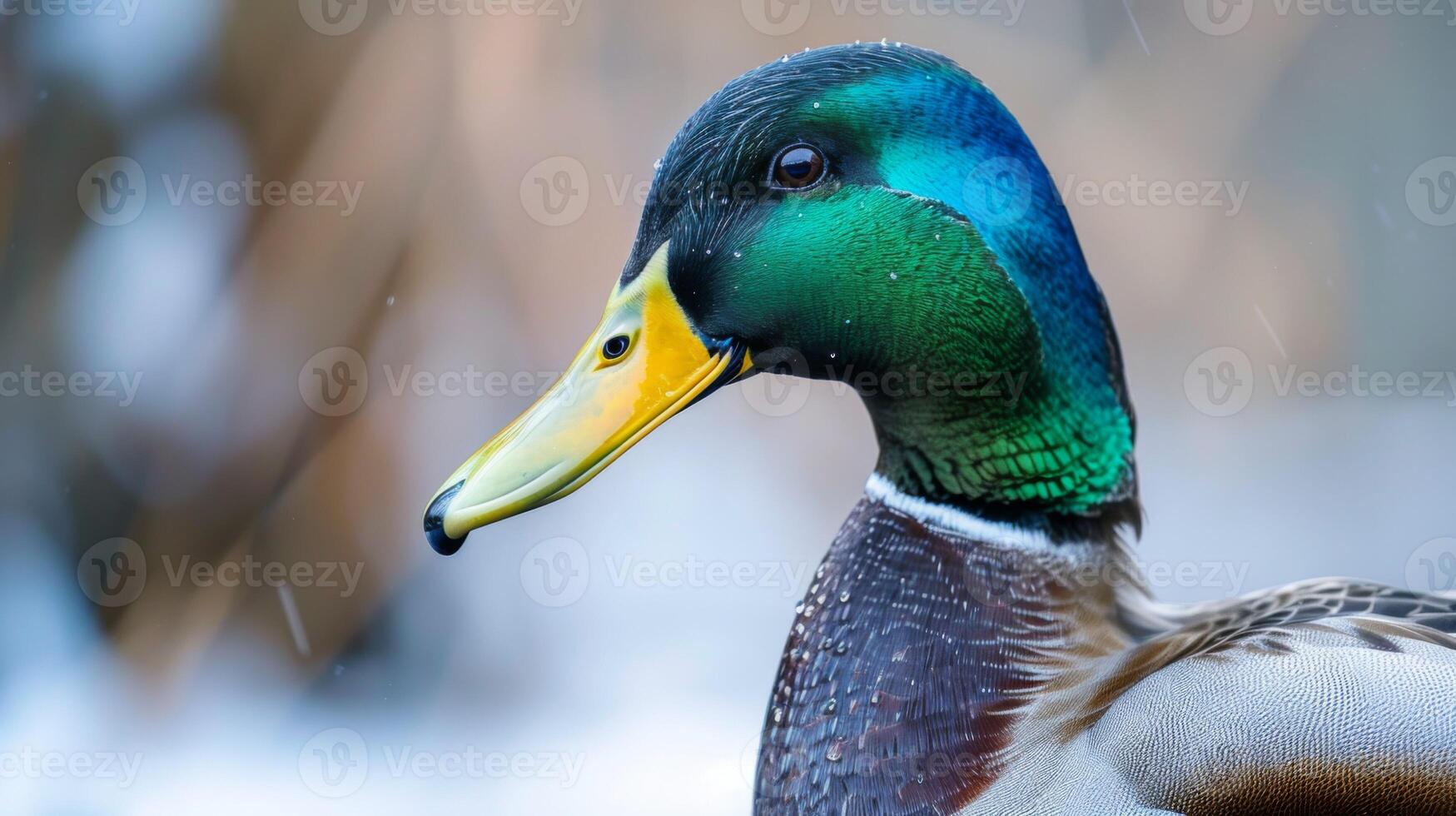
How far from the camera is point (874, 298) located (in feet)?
2.93

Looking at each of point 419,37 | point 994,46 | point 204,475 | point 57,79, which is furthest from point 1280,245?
point 57,79

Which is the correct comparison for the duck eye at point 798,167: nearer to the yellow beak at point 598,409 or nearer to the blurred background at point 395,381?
the yellow beak at point 598,409

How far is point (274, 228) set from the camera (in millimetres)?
2186

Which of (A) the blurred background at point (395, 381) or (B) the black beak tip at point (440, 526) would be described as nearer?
(B) the black beak tip at point (440, 526)

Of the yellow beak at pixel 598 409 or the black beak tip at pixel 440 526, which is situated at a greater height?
the yellow beak at pixel 598 409

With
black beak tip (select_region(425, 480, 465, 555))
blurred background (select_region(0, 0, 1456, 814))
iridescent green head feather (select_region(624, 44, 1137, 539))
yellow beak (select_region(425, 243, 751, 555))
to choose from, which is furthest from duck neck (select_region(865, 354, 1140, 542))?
blurred background (select_region(0, 0, 1456, 814))

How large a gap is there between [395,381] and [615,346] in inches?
59.8

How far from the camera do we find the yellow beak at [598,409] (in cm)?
83

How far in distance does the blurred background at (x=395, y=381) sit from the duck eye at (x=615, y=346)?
4.42ft

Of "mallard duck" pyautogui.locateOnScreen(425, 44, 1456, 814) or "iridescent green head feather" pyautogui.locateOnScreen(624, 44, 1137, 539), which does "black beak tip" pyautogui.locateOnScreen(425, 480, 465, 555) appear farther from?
"iridescent green head feather" pyautogui.locateOnScreen(624, 44, 1137, 539)

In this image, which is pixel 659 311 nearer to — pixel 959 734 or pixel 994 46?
pixel 959 734

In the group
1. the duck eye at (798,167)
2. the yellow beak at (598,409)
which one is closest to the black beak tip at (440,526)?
the yellow beak at (598,409)

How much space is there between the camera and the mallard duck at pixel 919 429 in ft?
2.66

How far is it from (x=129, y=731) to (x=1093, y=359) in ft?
6.85
